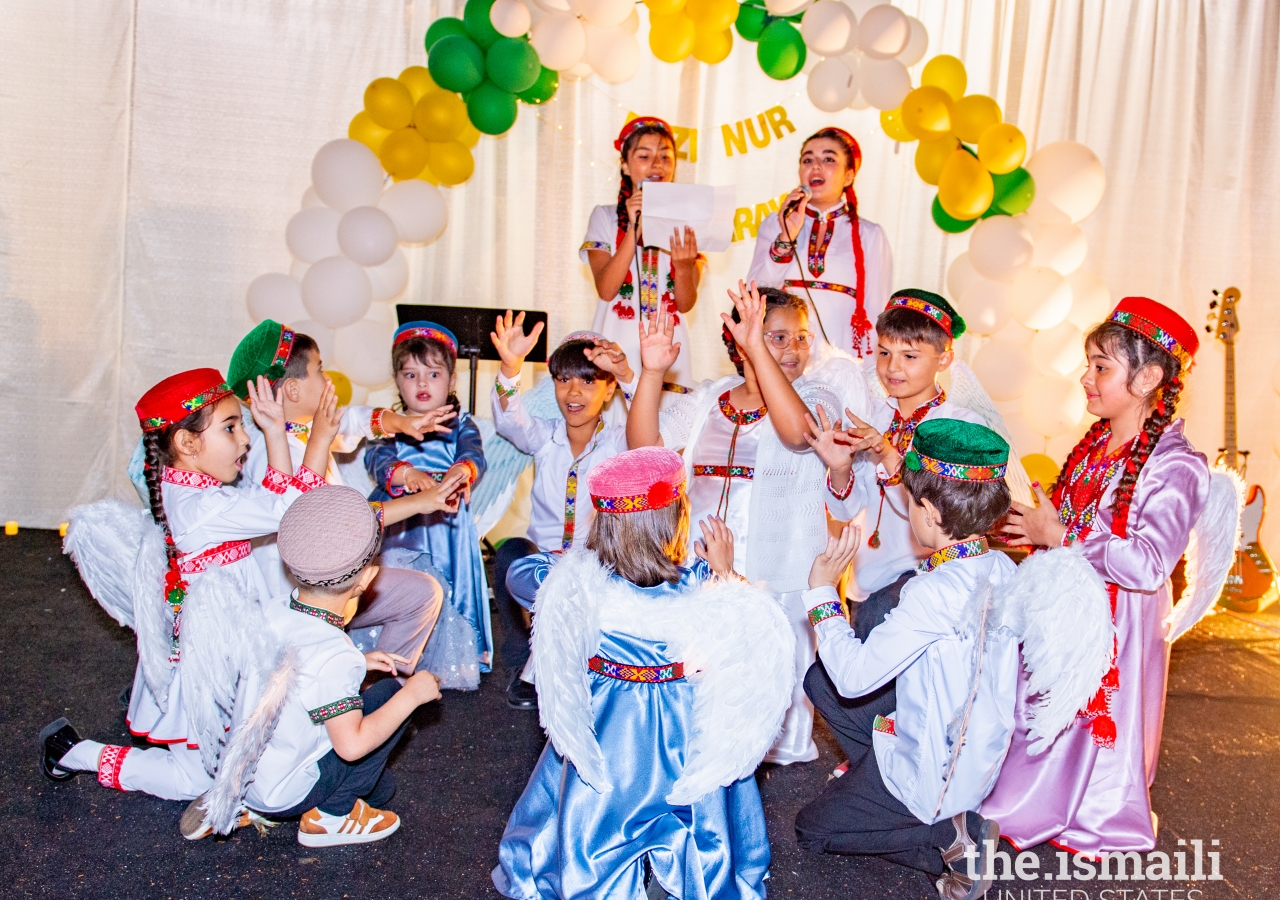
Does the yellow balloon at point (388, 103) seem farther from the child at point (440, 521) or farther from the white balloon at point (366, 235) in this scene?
the child at point (440, 521)

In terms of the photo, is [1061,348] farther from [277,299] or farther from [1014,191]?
[277,299]

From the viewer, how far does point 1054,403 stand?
5.40 meters

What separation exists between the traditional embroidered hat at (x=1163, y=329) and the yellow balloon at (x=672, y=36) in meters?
2.91

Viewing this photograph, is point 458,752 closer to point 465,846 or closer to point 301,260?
point 465,846

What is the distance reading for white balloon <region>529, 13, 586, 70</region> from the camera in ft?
15.5

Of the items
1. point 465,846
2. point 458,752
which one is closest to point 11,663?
point 458,752

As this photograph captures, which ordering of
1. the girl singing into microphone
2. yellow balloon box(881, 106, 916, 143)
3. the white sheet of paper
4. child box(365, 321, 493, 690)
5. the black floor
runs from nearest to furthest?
the black floor < child box(365, 321, 493, 690) < the white sheet of paper < the girl singing into microphone < yellow balloon box(881, 106, 916, 143)

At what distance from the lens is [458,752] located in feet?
10.5

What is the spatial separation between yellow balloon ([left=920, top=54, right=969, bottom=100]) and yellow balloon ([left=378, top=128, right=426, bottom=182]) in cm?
262

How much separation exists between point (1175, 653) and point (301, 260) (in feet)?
14.8

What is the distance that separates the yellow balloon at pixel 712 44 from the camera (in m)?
5.02

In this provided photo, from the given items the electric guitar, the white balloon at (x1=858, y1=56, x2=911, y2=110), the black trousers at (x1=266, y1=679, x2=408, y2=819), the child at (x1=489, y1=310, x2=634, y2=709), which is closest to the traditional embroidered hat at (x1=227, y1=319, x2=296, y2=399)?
the child at (x1=489, y1=310, x2=634, y2=709)

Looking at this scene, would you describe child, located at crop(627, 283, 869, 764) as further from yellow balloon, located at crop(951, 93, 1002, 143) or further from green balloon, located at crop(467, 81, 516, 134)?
yellow balloon, located at crop(951, 93, 1002, 143)

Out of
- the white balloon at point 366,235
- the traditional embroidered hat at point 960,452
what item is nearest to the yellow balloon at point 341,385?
the white balloon at point 366,235
